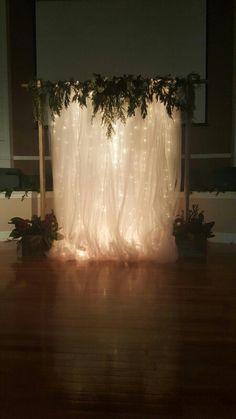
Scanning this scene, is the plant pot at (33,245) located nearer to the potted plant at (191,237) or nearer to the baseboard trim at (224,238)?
the potted plant at (191,237)

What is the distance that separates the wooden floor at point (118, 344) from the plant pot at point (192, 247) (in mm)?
566

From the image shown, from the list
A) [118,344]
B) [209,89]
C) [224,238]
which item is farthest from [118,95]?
[209,89]

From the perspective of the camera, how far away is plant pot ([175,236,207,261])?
5.58 meters

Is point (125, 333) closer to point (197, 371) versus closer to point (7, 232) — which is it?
point (197, 371)

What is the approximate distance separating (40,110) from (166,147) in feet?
4.57

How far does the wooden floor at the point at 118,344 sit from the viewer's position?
7.57 ft

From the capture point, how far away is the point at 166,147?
5.23 meters

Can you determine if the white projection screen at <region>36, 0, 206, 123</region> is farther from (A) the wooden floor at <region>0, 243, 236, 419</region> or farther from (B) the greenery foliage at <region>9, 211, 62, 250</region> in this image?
(A) the wooden floor at <region>0, 243, 236, 419</region>

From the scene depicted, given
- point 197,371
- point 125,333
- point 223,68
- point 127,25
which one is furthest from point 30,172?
point 197,371

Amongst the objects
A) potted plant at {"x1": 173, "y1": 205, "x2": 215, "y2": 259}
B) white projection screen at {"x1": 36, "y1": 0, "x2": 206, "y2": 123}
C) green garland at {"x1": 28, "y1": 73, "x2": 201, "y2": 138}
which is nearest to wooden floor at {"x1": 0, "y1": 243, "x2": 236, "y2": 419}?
potted plant at {"x1": 173, "y1": 205, "x2": 215, "y2": 259}

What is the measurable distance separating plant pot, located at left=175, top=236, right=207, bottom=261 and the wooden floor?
1.86 ft

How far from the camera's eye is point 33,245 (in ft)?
18.6

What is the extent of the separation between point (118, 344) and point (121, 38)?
6.03m

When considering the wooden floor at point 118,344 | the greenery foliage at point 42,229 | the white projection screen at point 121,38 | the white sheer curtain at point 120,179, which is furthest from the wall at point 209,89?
the wooden floor at point 118,344
